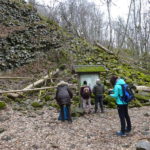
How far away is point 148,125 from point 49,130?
11.8ft

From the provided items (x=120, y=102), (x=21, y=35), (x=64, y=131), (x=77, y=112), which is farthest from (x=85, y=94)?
(x=21, y=35)

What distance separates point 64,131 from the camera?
659 cm

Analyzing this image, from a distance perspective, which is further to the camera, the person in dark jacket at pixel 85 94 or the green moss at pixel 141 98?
the green moss at pixel 141 98

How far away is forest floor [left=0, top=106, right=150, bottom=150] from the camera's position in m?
5.43

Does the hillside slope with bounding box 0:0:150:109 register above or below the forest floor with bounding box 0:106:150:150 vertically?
above

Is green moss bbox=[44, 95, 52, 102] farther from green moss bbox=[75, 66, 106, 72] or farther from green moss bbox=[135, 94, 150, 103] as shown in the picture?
green moss bbox=[135, 94, 150, 103]

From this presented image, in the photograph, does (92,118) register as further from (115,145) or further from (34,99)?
(34,99)

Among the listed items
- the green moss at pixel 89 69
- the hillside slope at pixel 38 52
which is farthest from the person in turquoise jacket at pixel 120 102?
the hillside slope at pixel 38 52

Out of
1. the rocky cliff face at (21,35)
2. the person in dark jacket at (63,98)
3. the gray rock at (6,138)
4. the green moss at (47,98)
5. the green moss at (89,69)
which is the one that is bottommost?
the gray rock at (6,138)

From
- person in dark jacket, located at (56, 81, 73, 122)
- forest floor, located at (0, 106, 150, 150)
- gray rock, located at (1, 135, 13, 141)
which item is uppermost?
person in dark jacket, located at (56, 81, 73, 122)

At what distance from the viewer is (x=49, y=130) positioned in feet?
21.6

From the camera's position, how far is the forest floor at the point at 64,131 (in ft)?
17.8

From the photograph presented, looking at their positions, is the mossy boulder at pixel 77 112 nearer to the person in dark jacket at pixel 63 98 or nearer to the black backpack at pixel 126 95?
the person in dark jacket at pixel 63 98

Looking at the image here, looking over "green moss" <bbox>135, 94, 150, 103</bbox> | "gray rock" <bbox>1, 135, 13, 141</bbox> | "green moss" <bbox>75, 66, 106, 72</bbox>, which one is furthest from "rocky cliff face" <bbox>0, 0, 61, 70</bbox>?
"gray rock" <bbox>1, 135, 13, 141</bbox>
